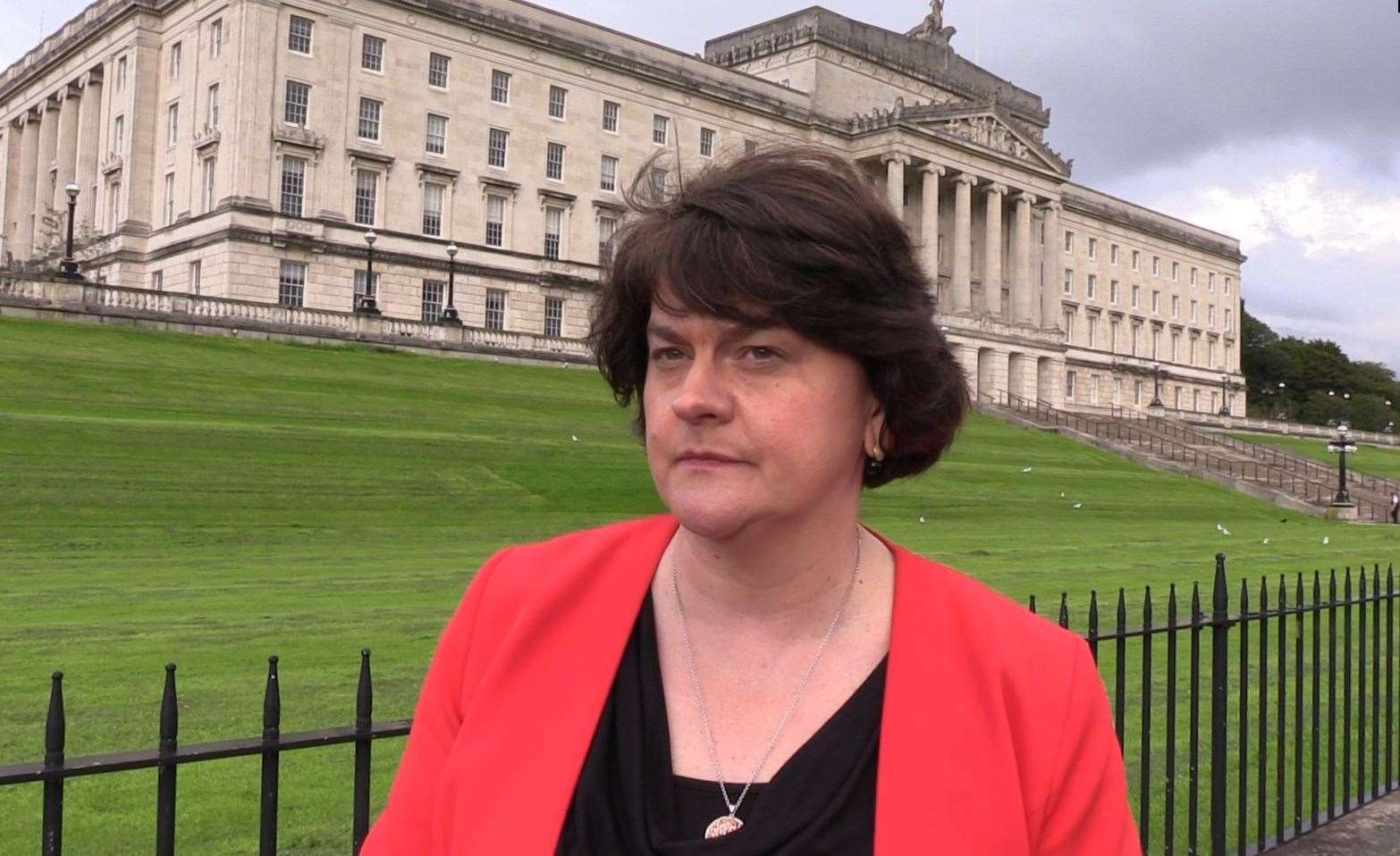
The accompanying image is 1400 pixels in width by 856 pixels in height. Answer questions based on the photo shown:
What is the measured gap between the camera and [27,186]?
68.4 meters

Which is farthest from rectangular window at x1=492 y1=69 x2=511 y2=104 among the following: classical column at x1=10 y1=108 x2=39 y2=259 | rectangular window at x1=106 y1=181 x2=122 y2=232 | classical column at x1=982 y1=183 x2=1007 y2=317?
classical column at x1=982 y1=183 x2=1007 y2=317

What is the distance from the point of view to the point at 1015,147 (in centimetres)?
8169

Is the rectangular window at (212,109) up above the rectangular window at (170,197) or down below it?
above

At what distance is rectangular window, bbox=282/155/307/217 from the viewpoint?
169 feet

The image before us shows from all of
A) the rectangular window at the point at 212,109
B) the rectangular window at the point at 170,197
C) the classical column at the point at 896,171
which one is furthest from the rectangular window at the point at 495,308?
the classical column at the point at 896,171

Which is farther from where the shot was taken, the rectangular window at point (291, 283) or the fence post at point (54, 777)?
the rectangular window at point (291, 283)

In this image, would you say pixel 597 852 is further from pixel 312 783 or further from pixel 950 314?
pixel 950 314

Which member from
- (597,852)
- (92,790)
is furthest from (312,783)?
(597,852)

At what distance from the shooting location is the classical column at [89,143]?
198ft

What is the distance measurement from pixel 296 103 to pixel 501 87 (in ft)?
35.8

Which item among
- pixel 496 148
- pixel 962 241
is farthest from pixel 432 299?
pixel 962 241

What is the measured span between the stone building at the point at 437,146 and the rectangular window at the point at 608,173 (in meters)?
0.19

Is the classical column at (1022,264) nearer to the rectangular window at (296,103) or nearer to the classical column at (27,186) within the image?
the rectangular window at (296,103)

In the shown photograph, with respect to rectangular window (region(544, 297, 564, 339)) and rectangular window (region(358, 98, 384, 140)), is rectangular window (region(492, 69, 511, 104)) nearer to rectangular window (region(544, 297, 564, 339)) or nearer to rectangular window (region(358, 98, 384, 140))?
rectangular window (region(358, 98, 384, 140))
